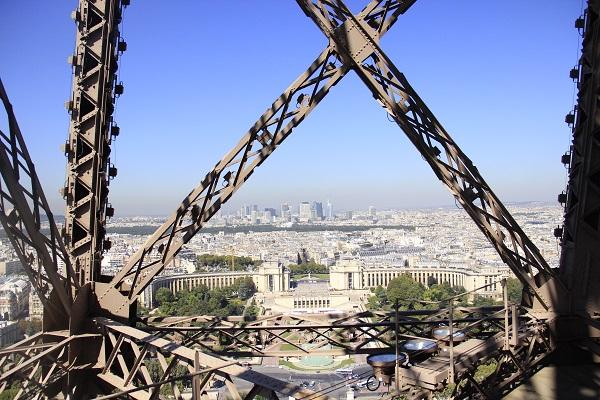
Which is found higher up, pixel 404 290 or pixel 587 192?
pixel 587 192

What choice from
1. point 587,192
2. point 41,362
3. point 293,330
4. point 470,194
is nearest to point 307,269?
point 293,330

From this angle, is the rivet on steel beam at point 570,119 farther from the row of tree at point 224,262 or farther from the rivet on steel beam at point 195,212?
the row of tree at point 224,262

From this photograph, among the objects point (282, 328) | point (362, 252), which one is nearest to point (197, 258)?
point (362, 252)

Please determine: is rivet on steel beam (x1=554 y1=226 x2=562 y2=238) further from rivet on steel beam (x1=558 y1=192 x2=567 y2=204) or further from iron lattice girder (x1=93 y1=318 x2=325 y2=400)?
iron lattice girder (x1=93 y1=318 x2=325 y2=400)

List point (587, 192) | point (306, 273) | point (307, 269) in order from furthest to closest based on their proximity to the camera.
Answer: point (307, 269), point (306, 273), point (587, 192)

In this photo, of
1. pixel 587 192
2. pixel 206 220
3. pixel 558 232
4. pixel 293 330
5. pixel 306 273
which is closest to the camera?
pixel 206 220

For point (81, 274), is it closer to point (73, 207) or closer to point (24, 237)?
point (73, 207)

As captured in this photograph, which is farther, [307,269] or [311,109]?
[307,269]

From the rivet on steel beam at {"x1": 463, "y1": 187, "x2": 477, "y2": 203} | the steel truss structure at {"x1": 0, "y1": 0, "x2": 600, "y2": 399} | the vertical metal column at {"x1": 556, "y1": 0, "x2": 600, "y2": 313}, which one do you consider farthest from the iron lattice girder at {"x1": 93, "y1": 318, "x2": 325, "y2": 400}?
the vertical metal column at {"x1": 556, "y1": 0, "x2": 600, "y2": 313}

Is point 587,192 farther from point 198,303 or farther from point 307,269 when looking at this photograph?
point 307,269
